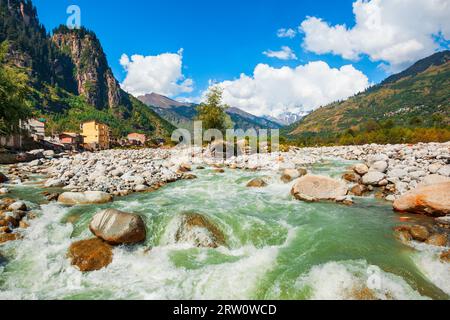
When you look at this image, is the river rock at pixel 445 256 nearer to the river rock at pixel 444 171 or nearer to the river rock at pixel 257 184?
the river rock at pixel 257 184

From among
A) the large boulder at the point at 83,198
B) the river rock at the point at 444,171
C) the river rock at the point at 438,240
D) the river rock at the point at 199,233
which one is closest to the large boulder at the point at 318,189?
the river rock at the point at 438,240

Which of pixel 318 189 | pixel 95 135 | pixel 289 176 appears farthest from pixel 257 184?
pixel 95 135

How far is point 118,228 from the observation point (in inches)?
361

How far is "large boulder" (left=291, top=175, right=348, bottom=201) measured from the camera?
14.7m

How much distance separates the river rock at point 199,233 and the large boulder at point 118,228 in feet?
4.50

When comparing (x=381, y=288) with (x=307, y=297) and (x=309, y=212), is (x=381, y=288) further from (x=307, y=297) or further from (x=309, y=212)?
(x=309, y=212)

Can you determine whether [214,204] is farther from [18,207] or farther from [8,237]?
[18,207]

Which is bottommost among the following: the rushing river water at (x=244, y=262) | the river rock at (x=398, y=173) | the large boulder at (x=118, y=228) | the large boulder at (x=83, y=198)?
the rushing river water at (x=244, y=262)

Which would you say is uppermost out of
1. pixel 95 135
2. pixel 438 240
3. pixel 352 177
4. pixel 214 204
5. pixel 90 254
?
pixel 95 135

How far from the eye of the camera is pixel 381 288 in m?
6.45

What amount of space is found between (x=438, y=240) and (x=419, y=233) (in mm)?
565

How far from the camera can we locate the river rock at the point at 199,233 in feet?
30.4

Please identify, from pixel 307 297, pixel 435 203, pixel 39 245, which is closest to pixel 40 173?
pixel 39 245

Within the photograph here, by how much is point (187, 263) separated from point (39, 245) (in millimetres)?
5158
